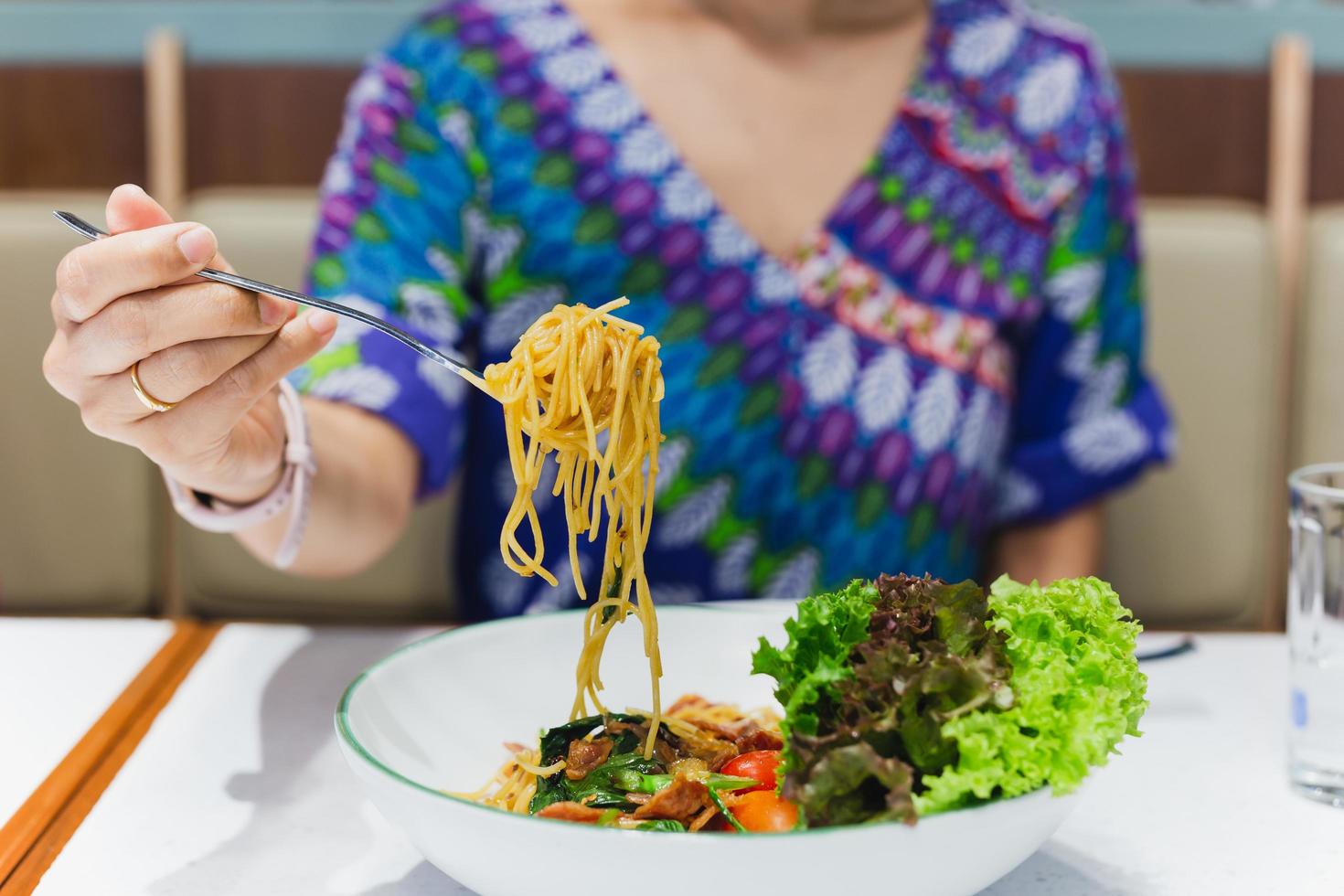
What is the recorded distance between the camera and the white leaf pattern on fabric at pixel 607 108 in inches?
57.7

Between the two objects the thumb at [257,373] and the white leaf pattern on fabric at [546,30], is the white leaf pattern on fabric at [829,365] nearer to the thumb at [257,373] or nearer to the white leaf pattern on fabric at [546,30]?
the white leaf pattern on fabric at [546,30]

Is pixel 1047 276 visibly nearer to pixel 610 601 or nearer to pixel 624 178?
pixel 624 178

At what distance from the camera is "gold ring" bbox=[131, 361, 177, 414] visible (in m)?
0.87

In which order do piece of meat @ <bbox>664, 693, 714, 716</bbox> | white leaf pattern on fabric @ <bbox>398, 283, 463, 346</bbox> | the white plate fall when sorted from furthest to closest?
white leaf pattern on fabric @ <bbox>398, 283, 463, 346</bbox> → piece of meat @ <bbox>664, 693, 714, 716</bbox> → the white plate

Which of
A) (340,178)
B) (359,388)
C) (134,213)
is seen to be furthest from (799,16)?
(134,213)

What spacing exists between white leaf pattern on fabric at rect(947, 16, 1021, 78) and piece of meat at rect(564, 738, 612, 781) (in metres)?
1.07

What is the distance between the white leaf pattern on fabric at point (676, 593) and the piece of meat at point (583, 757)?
674 millimetres

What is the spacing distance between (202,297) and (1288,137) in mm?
1888

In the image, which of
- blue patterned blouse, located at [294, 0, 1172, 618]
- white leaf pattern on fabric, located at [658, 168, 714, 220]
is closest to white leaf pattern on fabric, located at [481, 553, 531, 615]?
blue patterned blouse, located at [294, 0, 1172, 618]

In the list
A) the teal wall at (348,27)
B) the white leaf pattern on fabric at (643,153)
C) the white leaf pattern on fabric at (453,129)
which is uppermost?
the teal wall at (348,27)

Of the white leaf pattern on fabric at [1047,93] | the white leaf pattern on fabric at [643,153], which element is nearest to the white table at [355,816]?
the white leaf pattern on fabric at [643,153]

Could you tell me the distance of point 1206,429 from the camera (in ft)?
6.66

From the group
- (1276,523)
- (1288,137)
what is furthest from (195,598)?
(1288,137)

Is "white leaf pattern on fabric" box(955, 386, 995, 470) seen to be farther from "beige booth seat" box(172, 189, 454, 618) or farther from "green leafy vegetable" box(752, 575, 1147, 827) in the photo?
"beige booth seat" box(172, 189, 454, 618)
